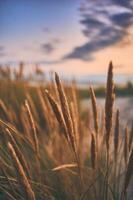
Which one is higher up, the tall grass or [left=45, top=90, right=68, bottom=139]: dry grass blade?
[left=45, top=90, right=68, bottom=139]: dry grass blade

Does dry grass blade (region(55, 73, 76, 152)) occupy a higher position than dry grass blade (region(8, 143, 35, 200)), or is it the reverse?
dry grass blade (region(55, 73, 76, 152))

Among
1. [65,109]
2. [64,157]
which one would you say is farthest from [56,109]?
[64,157]

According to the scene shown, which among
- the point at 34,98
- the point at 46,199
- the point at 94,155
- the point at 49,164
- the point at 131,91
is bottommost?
the point at 131,91

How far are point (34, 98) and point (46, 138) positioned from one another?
47.7 inches

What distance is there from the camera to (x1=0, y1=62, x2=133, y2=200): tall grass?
2.47 ft

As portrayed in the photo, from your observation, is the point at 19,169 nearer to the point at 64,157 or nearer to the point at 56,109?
the point at 56,109

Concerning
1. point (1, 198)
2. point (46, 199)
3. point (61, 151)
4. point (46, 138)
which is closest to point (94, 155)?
point (46, 199)

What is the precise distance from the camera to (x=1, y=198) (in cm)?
120

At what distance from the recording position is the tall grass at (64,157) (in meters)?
0.75

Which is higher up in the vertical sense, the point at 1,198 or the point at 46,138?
the point at 1,198

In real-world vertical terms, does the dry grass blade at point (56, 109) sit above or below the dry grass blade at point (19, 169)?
above

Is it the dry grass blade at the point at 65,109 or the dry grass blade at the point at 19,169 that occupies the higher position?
the dry grass blade at the point at 65,109

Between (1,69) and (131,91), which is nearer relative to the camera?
(1,69)

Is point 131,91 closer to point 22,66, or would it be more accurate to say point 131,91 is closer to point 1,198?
point 22,66
